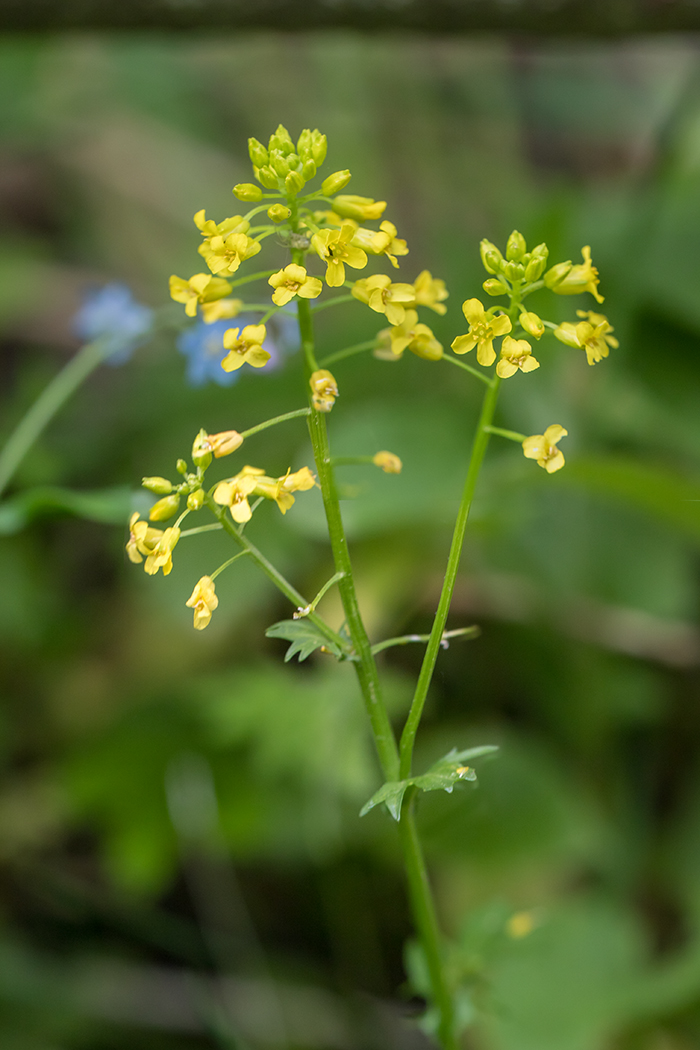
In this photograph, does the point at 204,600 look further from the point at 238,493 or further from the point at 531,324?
the point at 531,324

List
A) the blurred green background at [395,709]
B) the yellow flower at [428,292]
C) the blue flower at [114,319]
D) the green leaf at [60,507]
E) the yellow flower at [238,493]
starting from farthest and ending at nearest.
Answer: the blurred green background at [395,709]
the blue flower at [114,319]
the green leaf at [60,507]
the yellow flower at [428,292]
the yellow flower at [238,493]

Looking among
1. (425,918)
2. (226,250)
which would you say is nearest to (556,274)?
(226,250)

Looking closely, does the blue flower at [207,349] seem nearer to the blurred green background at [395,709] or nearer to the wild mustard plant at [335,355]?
the blurred green background at [395,709]

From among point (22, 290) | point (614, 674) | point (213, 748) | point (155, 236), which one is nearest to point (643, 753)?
point (614, 674)

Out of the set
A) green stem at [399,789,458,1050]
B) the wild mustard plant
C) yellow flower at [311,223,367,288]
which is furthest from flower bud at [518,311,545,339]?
green stem at [399,789,458,1050]

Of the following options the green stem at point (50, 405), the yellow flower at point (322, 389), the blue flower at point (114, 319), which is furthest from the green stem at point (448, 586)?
the blue flower at point (114, 319)

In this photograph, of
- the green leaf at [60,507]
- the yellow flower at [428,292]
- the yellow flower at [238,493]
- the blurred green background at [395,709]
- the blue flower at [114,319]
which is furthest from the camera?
the blurred green background at [395,709]
